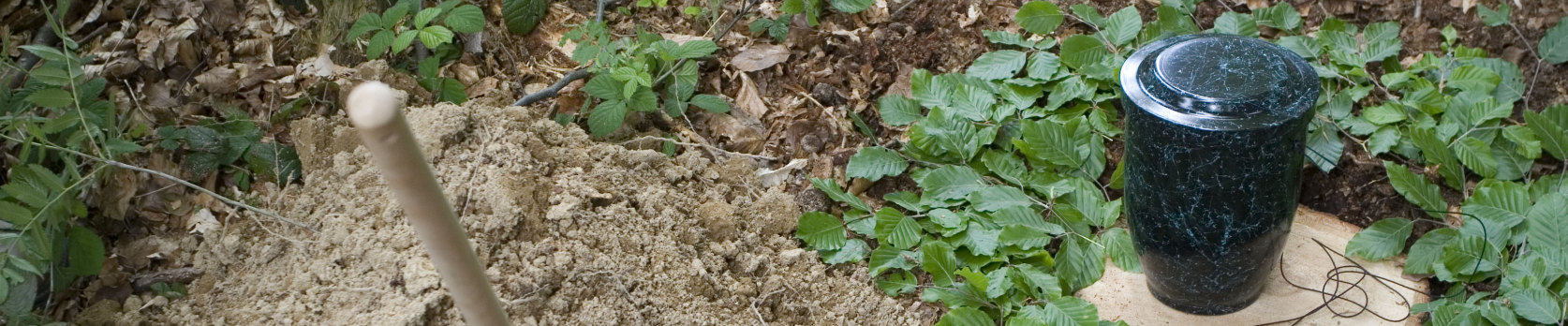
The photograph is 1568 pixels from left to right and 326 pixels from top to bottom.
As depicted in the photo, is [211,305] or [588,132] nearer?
[211,305]

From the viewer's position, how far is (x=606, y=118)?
Answer: 104 inches

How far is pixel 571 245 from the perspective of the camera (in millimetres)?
2094

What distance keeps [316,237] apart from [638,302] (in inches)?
25.9

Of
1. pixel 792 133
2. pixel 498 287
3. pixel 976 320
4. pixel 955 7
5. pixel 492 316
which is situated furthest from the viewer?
pixel 955 7

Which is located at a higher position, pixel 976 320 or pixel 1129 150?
pixel 1129 150

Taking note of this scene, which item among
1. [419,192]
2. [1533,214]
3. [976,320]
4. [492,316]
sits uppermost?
[419,192]

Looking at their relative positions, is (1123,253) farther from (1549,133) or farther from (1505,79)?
(1505,79)

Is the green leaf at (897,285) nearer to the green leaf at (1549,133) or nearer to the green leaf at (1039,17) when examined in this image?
the green leaf at (1039,17)

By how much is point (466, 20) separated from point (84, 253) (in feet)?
3.20

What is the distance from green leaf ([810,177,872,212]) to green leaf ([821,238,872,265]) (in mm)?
110

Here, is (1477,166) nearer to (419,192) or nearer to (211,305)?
(419,192)

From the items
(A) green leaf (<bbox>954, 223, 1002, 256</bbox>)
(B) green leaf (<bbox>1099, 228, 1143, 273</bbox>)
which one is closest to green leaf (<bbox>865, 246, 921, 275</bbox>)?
(A) green leaf (<bbox>954, 223, 1002, 256</bbox>)

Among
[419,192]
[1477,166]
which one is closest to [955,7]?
[1477,166]

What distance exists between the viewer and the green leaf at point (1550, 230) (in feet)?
7.47
